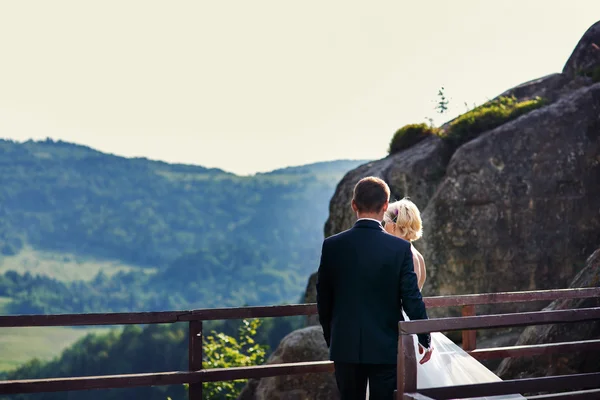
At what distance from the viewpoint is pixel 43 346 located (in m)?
177

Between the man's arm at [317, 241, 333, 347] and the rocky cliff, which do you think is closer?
the man's arm at [317, 241, 333, 347]

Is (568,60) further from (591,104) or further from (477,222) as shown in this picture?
(477,222)

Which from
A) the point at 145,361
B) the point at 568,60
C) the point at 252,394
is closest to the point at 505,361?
the point at 252,394

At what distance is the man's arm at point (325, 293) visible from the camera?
5.57 metres

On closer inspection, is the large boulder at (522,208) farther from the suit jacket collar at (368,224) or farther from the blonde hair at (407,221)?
the suit jacket collar at (368,224)

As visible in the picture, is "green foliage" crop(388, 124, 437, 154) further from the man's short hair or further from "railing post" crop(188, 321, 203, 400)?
the man's short hair

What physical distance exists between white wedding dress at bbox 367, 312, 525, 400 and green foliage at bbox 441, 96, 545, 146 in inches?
388

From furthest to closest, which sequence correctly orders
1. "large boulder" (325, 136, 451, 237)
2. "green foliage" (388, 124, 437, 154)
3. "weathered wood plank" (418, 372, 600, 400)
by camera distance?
1. "green foliage" (388, 124, 437, 154)
2. "large boulder" (325, 136, 451, 237)
3. "weathered wood plank" (418, 372, 600, 400)

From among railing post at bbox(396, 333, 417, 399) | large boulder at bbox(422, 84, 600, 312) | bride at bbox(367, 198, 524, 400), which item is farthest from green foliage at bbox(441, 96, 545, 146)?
railing post at bbox(396, 333, 417, 399)

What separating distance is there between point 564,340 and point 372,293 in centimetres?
469

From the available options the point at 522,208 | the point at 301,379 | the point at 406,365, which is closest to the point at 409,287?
Answer: the point at 406,365

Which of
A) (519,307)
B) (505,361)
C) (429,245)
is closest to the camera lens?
(505,361)

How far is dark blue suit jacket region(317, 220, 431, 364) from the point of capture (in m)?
5.40

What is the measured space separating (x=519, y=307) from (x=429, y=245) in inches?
75.5
